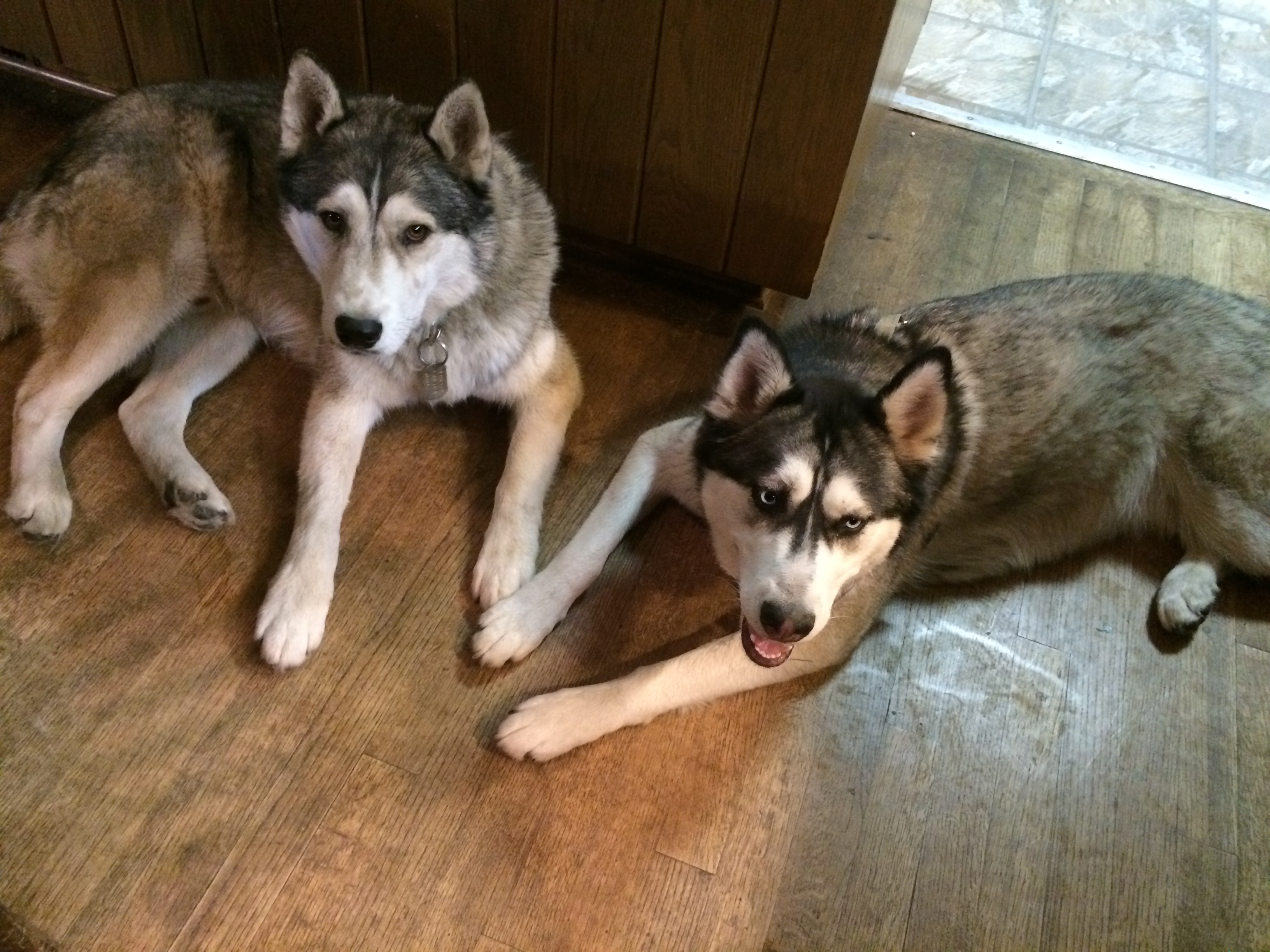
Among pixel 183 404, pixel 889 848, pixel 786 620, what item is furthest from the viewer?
pixel 183 404

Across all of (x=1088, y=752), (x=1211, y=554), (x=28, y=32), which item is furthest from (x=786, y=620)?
(x=28, y=32)

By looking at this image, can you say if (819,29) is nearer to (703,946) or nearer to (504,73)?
(504,73)

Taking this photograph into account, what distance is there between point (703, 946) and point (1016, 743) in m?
0.92

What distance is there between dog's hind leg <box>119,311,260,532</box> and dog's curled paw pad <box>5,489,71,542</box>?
0.23 m

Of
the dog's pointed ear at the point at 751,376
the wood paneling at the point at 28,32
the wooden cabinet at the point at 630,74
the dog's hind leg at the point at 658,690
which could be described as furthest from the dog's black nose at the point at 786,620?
the wood paneling at the point at 28,32

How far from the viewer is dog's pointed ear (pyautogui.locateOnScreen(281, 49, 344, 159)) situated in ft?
6.64

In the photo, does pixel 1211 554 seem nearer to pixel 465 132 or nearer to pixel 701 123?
pixel 701 123

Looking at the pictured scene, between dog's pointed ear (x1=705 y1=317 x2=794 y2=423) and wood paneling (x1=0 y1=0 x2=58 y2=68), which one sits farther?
wood paneling (x1=0 y1=0 x2=58 y2=68)

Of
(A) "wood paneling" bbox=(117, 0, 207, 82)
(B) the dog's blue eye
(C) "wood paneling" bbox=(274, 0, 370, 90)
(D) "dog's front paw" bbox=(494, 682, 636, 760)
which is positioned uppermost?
(C) "wood paneling" bbox=(274, 0, 370, 90)

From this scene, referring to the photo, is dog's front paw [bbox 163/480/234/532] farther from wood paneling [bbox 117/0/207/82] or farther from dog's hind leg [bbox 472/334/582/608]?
wood paneling [bbox 117/0/207/82]

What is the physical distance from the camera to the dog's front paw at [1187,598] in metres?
2.33

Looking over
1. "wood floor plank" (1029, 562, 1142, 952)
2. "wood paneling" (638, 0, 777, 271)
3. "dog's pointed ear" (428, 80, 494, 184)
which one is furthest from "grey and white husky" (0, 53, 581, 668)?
"wood floor plank" (1029, 562, 1142, 952)

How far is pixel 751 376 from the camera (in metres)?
1.86

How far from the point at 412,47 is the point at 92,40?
1278 millimetres
